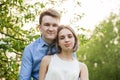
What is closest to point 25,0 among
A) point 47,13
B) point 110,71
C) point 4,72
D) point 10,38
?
point 10,38

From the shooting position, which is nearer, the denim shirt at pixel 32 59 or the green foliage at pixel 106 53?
the denim shirt at pixel 32 59

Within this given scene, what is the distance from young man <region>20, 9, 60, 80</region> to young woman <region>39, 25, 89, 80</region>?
100mm

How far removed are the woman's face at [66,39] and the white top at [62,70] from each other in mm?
173

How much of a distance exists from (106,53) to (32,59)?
3680 cm

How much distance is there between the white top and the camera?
484 centimetres

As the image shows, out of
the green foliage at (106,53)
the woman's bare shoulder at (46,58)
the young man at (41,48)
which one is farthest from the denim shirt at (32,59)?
the green foliage at (106,53)

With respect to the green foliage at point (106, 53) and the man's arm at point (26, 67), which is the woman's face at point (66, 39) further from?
the green foliage at point (106, 53)

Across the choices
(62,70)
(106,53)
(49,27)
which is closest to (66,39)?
(49,27)

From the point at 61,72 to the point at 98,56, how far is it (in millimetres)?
37523

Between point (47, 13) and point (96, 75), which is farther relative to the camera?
point (96, 75)

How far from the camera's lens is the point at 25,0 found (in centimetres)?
977

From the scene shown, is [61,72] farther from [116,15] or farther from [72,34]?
[116,15]

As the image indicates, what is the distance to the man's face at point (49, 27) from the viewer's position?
196 inches

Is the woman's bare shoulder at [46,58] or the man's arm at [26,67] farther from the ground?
the woman's bare shoulder at [46,58]
